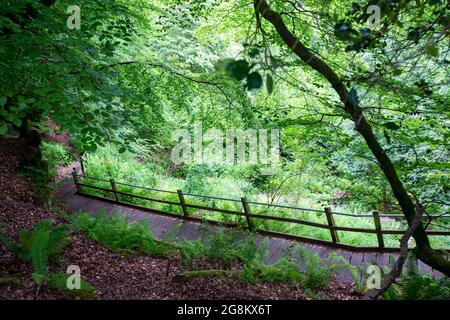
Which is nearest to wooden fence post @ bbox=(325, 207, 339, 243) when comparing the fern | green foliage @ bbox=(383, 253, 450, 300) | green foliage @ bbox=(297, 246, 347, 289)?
green foliage @ bbox=(297, 246, 347, 289)

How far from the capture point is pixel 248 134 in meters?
7.83

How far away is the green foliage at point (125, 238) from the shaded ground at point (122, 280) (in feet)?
0.64

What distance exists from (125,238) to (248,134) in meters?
3.35

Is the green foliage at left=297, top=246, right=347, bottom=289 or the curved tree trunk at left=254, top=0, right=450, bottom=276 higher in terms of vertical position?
the curved tree trunk at left=254, top=0, right=450, bottom=276

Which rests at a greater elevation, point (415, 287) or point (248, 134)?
point (248, 134)

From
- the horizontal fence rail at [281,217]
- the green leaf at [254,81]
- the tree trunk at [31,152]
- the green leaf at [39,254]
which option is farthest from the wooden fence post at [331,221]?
the tree trunk at [31,152]

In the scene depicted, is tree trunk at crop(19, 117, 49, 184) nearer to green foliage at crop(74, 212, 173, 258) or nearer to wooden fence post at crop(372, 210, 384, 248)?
green foliage at crop(74, 212, 173, 258)

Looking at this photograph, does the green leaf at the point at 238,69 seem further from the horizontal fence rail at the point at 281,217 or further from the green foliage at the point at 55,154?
the green foliage at the point at 55,154

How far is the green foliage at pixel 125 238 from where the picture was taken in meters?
7.03

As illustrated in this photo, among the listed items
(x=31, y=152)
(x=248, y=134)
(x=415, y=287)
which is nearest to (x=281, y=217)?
(x=248, y=134)

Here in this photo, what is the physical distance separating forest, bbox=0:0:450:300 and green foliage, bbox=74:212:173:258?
0.15 ft

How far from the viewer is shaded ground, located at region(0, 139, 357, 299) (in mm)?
4462

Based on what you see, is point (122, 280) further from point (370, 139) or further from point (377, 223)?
point (377, 223)

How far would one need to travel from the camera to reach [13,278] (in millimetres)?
4168
